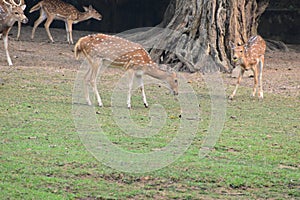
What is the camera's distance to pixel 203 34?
46.5ft

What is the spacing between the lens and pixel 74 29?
20.3 metres

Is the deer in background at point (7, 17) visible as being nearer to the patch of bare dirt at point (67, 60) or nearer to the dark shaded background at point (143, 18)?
the patch of bare dirt at point (67, 60)

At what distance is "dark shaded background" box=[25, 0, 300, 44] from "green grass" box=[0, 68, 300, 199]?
9.55 metres

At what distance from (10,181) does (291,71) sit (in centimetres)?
943

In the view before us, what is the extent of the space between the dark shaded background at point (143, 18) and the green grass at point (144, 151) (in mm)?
9554

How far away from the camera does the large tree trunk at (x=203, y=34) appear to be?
14055 mm

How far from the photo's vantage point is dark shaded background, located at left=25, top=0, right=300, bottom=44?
2000 centimetres

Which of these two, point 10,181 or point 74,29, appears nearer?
point 10,181

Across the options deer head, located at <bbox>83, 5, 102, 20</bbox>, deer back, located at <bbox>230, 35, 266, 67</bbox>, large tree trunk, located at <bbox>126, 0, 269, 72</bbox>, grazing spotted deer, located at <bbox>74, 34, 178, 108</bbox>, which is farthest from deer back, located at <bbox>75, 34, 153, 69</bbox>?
deer head, located at <bbox>83, 5, 102, 20</bbox>

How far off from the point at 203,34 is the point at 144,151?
708cm

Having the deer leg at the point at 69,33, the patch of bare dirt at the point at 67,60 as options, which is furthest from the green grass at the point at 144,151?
the deer leg at the point at 69,33

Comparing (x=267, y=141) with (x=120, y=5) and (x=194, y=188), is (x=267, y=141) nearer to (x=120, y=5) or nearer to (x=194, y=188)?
(x=194, y=188)

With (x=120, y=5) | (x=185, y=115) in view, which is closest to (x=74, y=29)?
(x=120, y=5)

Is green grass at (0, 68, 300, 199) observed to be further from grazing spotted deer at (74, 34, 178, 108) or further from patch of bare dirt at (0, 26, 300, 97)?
patch of bare dirt at (0, 26, 300, 97)
